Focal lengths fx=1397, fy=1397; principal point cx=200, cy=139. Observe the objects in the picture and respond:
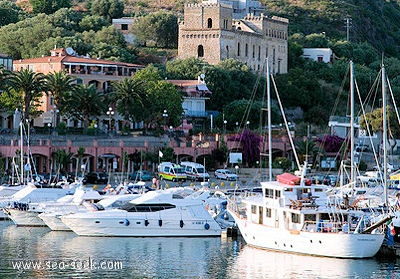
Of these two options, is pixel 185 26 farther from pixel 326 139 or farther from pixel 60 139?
pixel 60 139

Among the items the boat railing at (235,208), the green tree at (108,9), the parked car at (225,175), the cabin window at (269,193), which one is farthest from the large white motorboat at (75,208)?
the green tree at (108,9)

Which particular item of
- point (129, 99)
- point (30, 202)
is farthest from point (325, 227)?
point (129, 99)

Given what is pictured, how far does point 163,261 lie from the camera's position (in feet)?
211

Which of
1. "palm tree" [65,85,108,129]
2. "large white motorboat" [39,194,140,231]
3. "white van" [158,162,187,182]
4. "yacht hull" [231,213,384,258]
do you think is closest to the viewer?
"yacht hull" [231,213,384,258]

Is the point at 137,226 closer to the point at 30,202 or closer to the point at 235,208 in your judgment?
the point at 235,208

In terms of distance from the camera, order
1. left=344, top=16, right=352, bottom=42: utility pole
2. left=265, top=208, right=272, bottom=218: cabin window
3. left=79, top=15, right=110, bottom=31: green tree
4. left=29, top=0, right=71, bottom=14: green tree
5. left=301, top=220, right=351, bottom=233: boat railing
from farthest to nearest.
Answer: left=344, top=16, right=352, bottom=42: utility pole < left=29, top=0, right=71, bottom=14: green tree < left=79, top=15, right=110, bottom=31: green tree < left=265, top=208, right=272, bottom=218: cabin window < left=301, top=220, right=351, bottom=233: boat railing

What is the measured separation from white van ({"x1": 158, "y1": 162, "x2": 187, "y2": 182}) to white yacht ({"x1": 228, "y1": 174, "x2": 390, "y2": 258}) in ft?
102

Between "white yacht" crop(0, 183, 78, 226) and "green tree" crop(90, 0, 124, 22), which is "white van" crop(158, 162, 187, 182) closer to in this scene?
"white yacht" crop(0, 183, 78, 226)

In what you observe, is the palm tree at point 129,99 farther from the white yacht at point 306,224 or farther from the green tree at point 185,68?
the white yacht at point 306,224

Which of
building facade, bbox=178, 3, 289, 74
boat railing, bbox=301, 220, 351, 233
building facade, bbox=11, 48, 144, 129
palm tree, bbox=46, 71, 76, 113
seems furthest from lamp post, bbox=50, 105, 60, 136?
boat railing, bbox=301, 220, 351, 233

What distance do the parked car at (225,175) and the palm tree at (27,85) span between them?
15343 mm

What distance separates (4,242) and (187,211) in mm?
9451

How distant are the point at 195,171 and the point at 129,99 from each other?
12.0 metres

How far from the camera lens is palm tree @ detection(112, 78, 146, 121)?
110625 mm
